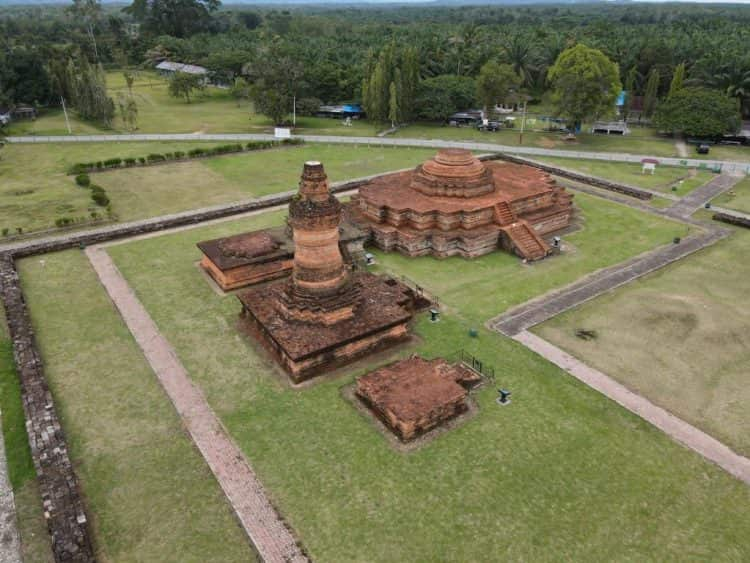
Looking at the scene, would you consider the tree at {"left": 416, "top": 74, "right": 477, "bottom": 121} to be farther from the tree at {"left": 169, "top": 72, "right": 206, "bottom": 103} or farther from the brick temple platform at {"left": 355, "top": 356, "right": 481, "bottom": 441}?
the brick temple platform at {"left": 355, "top": 356, "right": 481, "bottom": 441}

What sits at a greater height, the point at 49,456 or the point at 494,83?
the point at 494,83

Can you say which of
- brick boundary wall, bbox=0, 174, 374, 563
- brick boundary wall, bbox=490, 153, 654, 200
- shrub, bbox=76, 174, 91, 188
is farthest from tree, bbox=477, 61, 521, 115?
brick boundary wall, bbox=0, 174, 374, 563

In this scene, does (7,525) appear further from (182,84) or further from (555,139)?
(182,84)

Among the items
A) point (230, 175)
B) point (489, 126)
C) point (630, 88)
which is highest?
point (630, 88)

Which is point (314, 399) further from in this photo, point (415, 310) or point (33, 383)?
point (33, 383)

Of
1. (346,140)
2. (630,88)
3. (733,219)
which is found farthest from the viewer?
(630,88)

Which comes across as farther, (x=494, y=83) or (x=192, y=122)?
(x=192, y=122)

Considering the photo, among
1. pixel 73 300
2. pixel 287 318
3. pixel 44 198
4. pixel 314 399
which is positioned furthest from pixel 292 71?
pixel 314 399

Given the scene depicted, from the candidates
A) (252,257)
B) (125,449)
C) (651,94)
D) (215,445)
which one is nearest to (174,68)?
(651,94)
